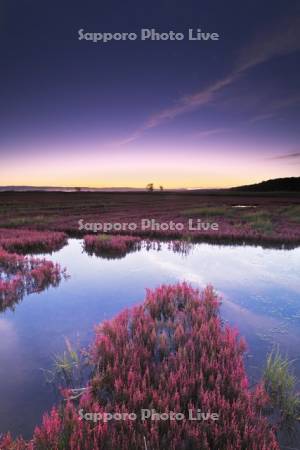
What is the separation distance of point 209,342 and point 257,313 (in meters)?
2.27

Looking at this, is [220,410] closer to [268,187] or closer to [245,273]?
[245,273]

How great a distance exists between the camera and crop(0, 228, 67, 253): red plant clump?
13.8m

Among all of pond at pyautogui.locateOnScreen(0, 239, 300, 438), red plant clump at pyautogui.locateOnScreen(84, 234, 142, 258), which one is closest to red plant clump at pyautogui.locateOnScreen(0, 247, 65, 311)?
pond at pyautogui.locateOnScreen(0, 239, 300, 438)

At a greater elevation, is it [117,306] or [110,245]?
[110,245]

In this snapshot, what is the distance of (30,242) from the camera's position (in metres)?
14.3

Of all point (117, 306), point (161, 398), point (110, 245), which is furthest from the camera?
point (110, 245)

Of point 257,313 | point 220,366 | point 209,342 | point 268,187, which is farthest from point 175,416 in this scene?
point 268,187

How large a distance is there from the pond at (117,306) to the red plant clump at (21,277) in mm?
324

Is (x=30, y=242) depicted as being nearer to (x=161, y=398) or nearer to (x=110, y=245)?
(x=110, y=245)

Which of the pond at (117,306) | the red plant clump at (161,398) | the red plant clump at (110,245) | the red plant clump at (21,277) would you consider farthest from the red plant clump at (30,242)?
the red plant clump at (161,398)

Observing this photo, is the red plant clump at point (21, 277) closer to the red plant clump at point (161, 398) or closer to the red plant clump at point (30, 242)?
the red plant clump at point (30, 242)

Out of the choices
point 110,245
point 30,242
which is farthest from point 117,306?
point 30,242

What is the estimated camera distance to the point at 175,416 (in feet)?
10.5

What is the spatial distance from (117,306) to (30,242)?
8.64 meters
